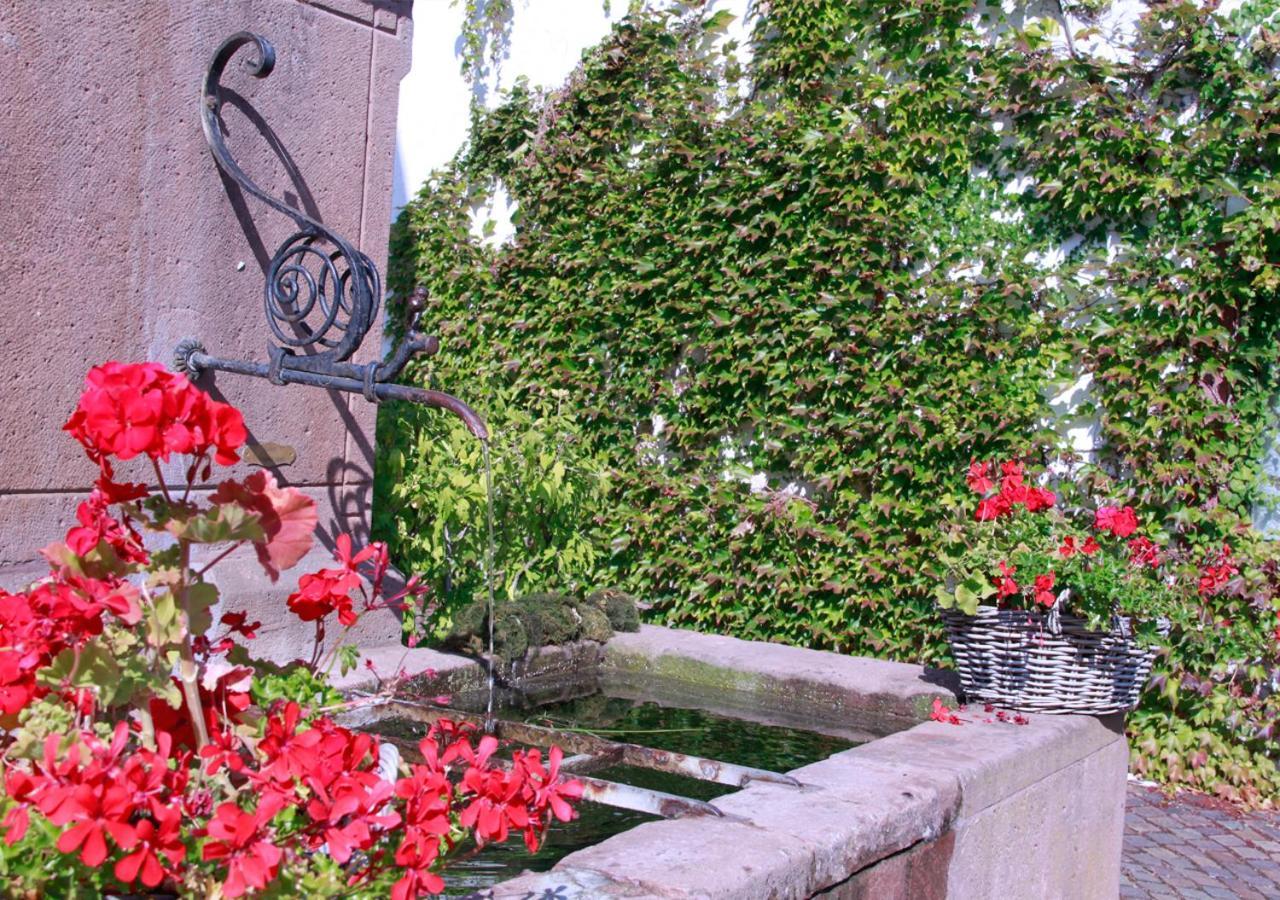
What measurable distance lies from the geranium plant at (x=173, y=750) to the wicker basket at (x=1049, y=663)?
2083 mm

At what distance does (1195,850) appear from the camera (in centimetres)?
418

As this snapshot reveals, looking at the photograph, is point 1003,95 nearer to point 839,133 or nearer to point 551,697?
point 839,133

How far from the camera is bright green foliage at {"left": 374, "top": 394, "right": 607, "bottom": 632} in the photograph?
4414 mm

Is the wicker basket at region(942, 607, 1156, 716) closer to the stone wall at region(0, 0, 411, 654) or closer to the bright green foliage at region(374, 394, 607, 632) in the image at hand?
the bright green foliage at region(374, 394, 607, 632)

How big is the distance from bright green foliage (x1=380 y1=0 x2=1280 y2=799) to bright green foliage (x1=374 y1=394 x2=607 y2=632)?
0.03 meters

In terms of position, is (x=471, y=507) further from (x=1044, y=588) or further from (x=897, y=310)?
(x=1044, y=588)

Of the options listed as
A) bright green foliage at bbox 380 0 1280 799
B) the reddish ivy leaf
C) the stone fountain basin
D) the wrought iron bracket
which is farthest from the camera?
bright green foliage at bbox 380 0 1280 799

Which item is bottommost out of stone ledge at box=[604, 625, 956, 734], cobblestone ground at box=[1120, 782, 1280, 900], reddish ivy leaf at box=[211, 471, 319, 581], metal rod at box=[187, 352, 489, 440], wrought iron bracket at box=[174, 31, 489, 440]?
cobblestone ground at box=[1120, 782, 1280, 900]

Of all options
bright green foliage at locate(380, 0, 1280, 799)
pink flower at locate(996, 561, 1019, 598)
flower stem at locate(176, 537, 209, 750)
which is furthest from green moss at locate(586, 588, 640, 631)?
flower stem at locate(176, 537, 209, 750)

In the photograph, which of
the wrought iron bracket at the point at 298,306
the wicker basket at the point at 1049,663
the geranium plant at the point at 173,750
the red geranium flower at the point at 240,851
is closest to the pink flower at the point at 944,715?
the wicker basket at the point at 1049,663

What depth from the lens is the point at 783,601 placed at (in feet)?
17.8

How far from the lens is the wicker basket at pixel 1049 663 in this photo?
129 inches

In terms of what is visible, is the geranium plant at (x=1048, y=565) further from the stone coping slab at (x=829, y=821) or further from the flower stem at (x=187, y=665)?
the flower stem at (x=187, y=665)

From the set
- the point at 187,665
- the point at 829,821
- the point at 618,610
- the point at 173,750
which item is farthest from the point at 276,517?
the point at 618,610
